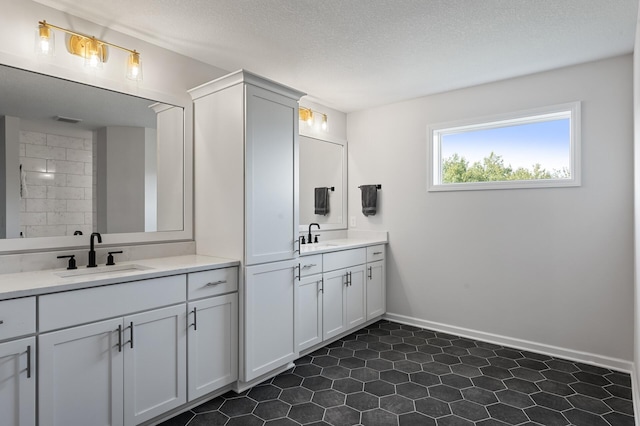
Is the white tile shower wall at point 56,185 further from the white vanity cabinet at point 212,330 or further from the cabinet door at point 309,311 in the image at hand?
the cabinet door at point 309,311

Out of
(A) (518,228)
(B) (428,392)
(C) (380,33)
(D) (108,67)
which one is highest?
(C) (380,33)

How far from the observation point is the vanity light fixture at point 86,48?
2166mm

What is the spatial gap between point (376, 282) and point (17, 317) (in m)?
3.11

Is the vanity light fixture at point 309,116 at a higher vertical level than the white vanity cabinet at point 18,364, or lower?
higher

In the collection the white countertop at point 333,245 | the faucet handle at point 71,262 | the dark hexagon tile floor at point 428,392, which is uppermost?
the faucet handle at point 71,262

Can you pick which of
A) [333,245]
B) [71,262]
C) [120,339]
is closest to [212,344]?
[120,339]

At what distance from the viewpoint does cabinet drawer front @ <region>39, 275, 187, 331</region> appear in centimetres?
176

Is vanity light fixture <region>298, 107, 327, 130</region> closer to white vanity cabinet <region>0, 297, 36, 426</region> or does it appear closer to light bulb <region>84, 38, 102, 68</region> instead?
light bulb <region>84, 38, 102, 68</region>

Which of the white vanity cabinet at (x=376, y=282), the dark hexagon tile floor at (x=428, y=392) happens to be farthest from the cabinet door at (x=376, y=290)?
the dark hexagon tile floor at (x=428, y=392)

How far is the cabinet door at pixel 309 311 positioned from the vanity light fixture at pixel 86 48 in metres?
1.96

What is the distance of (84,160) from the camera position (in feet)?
7.88

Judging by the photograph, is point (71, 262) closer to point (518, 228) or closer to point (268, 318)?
point (268, 318)

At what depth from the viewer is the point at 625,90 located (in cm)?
292

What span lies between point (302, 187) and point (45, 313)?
253cm
